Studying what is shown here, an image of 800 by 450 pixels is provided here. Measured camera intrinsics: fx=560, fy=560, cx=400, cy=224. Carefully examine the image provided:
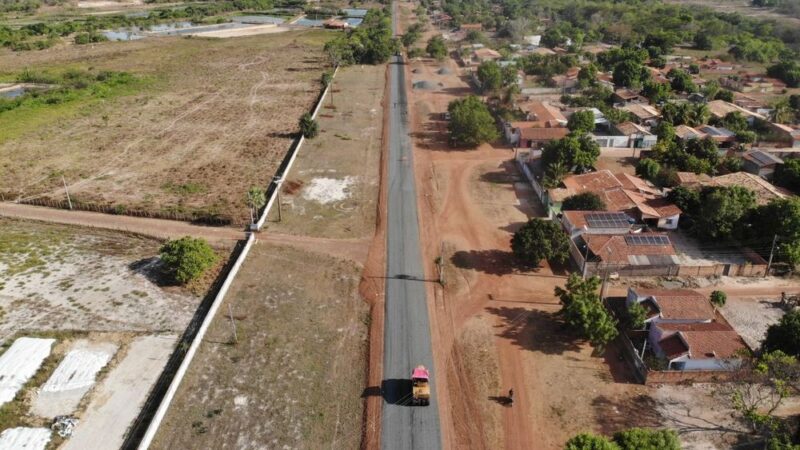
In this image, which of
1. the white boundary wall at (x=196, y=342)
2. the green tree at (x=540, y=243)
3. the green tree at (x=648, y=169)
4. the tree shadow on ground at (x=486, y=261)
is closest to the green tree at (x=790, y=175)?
the green tree at (x=648, y=169)

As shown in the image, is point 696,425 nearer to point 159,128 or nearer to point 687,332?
point 687,332

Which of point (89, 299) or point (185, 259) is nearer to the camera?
point (89, 299)

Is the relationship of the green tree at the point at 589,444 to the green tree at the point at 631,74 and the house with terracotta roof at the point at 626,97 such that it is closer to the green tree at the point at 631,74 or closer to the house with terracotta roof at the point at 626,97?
the house with terracotta roof at the point at 626,97

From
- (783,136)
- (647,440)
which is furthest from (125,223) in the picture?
(783,136)

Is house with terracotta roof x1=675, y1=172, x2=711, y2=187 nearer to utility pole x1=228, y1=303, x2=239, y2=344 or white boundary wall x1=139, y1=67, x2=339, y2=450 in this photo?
white boundary wall x1=139, y1=67, x2=339, y2=450

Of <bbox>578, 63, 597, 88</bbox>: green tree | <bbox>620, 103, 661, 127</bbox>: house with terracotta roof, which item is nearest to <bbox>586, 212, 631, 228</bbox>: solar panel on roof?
<bbox>620, 103, 661, 127</bbox>: house with terracotta roof

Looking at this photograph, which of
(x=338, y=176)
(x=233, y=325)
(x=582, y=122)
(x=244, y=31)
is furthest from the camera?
(x=244, y=31)

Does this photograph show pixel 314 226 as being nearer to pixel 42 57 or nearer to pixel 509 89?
pixel 509 89
